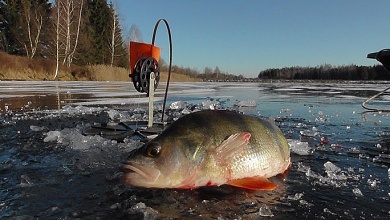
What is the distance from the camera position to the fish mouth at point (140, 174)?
1814 mm

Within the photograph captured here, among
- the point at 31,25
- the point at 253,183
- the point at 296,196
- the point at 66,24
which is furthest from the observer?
the point at 31,25

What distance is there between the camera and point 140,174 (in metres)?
1.82

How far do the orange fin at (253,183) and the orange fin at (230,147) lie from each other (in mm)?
175

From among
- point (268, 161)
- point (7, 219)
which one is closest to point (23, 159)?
point (7, 219)

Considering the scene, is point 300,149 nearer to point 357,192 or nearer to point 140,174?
point 357,192

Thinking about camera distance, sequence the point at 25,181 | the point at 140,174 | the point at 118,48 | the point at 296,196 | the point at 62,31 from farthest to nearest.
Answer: the point at 118,48, the point at 62,31, the point at 25,181, the point at 296,196, the point at 140,174

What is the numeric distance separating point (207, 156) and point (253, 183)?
353 mm

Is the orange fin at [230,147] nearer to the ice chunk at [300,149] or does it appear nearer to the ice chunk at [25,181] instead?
the ice chunk at [25,181]

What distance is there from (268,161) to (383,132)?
345 centimetres

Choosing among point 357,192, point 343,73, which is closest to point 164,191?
point 357,192

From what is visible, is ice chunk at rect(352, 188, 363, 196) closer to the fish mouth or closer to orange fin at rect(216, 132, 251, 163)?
orange fin at rect(216, 132, 251, 163)

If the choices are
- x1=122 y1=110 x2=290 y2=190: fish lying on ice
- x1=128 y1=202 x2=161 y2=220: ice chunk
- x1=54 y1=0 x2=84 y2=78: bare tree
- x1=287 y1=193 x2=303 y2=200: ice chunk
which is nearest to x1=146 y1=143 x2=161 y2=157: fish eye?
x1=122 y1=110 x2=290 y2=190: fish lying on ice

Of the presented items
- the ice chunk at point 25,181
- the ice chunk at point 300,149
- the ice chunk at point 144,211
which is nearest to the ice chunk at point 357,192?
the ice chunk at point 300,149

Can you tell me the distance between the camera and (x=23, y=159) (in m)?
3.20
